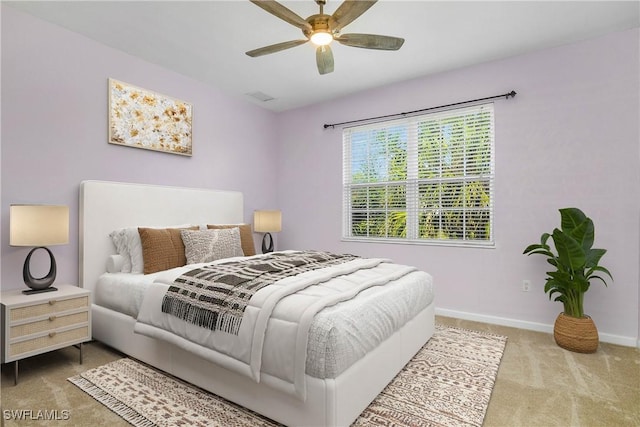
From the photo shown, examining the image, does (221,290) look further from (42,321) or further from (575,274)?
(575,274)

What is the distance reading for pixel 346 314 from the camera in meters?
1.78

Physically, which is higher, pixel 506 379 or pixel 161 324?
pixel 161 324

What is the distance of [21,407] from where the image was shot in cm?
196

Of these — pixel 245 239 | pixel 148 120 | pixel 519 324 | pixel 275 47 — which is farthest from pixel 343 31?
pixel 519 324

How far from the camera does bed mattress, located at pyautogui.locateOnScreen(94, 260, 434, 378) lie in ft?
5.34

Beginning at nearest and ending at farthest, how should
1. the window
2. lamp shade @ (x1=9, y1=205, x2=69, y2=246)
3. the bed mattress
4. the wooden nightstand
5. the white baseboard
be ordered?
the bed mattress, the wooden nightstand, lamp shade @ (x1=9, y1=205, x2=69, y2=246), the white baseboard, the window

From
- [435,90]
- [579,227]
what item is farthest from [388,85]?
[579,227]

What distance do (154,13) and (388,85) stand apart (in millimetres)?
2671

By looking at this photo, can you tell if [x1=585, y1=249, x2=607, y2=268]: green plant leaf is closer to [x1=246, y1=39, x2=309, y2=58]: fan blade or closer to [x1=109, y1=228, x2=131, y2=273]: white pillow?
[x1=246, y1=39, x2=309, y2=58]: fan blade

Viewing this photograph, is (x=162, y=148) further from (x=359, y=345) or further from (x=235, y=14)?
(x=359, y=345)

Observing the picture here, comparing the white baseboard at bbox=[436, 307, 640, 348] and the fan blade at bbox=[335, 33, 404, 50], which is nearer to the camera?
the fan blade at bbox=[335, 33, 404, 50]

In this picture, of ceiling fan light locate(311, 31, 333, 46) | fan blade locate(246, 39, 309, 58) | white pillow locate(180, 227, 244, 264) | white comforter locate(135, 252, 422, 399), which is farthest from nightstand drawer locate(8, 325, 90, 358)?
ceiling fan light locate(311, 31, 333, 46)

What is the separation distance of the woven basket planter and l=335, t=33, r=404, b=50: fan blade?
2668 millimetres

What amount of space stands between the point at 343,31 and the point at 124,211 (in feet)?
8.75
